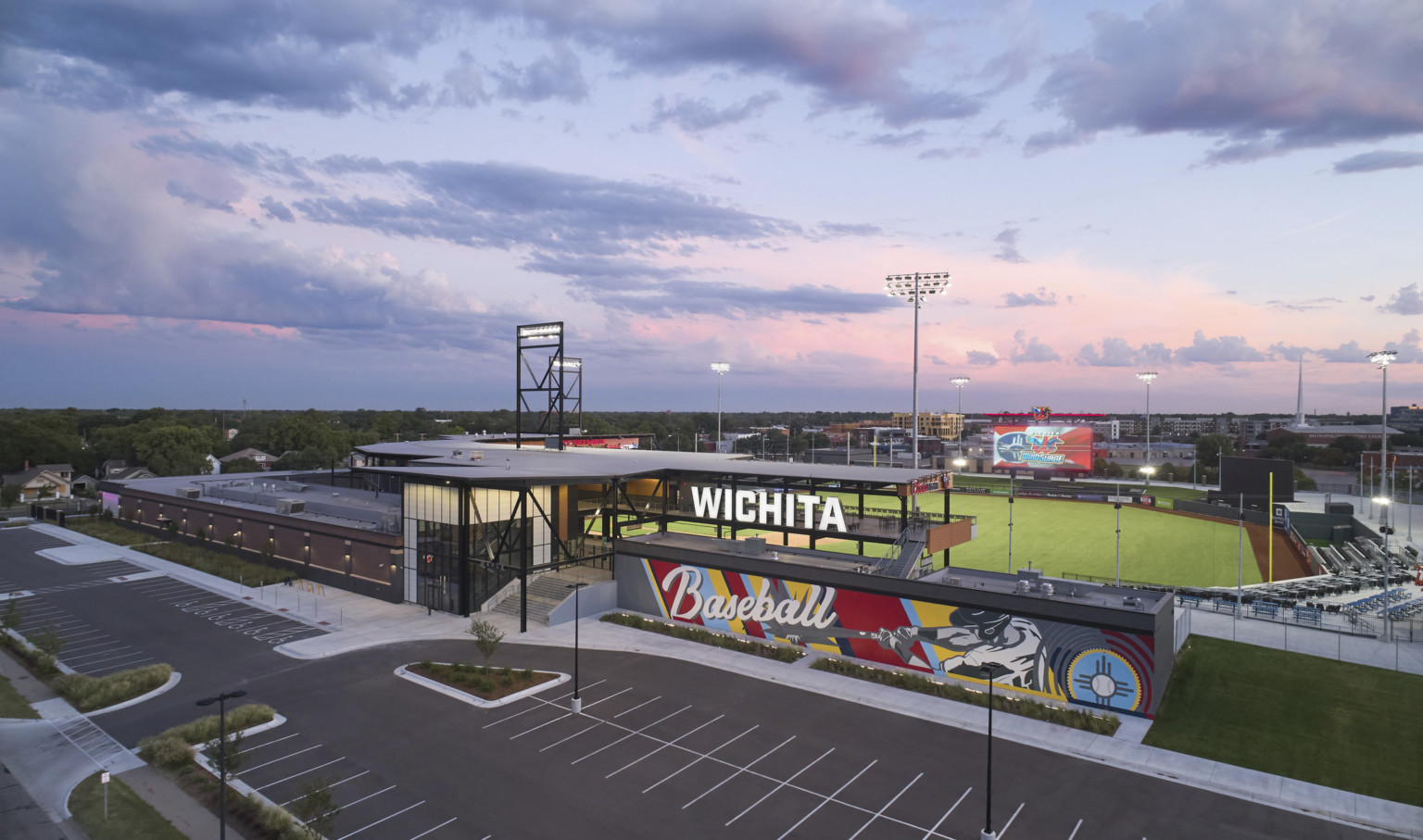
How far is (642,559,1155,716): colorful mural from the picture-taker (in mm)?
29547

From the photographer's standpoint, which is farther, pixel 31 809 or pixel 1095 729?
pixel 1095 729

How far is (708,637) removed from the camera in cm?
3884

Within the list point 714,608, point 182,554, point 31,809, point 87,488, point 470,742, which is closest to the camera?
point 31,809

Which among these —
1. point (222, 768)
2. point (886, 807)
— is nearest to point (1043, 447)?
point (886, 807)

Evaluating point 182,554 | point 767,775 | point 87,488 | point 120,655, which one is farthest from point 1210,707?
point 87,488

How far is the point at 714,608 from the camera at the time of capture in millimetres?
40656

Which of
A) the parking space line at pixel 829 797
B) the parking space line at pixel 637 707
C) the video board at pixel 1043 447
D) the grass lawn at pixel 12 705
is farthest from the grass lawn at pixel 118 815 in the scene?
the video board at pixel 1043 447

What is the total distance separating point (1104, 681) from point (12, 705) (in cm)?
4602

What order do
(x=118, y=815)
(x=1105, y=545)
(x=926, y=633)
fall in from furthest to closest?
(x=1105, y=545), (x=926, y=633), (x=118, y=815)

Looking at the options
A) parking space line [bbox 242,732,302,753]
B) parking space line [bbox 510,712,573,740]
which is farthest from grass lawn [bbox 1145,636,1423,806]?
parking space line [bbox 242,732,302,753]

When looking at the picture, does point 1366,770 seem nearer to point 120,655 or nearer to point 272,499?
point 120,655

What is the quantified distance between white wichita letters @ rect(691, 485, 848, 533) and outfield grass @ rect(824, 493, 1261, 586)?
17.0 meters

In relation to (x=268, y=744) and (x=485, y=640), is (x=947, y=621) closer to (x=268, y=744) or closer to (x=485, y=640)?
(x=485, y=640)

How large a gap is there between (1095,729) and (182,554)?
67833 millimetres
